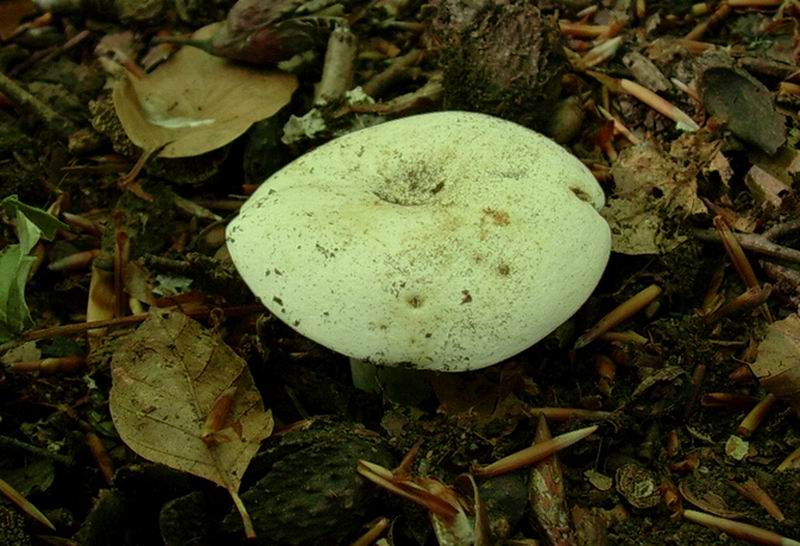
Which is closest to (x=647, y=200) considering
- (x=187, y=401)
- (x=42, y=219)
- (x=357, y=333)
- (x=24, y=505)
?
(x=357, y=333)

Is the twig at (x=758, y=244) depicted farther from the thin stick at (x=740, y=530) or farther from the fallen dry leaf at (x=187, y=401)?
the fallen dry leaf at (x=187, y=401)

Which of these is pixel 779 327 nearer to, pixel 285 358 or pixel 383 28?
pixel 285 358

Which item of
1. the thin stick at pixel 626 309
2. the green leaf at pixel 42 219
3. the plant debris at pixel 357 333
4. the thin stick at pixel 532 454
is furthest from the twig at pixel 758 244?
the green leaf at pixel 42 219

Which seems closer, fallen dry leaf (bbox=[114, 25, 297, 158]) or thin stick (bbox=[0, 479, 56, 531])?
thin stick (bbox=[0, 479, 56, 531])

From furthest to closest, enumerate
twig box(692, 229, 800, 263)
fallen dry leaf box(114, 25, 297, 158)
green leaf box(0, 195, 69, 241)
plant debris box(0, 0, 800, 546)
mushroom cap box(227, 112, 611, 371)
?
1. fallen dry leaf box(114, 25, 297, 158)
2. twig box(692, 229, 800, 263)
3. green leaf box(0, 195, 69, 241)
4. plant debris box(0, 0, 800, 546)
5. mushroom cap box(227, 112, 611, 371)

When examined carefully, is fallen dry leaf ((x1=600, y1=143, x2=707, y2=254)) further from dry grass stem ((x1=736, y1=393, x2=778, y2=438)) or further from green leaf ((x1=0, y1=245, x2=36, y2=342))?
green leaf ((x1=0, y1=245, x2=36, y2=342))

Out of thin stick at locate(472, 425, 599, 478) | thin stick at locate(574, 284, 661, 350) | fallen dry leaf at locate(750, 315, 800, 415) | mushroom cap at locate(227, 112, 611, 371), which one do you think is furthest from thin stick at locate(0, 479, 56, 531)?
fallen dry leaf at locate(750, 315, 800, 415)

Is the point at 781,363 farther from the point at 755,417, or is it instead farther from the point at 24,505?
the point at 24,505
